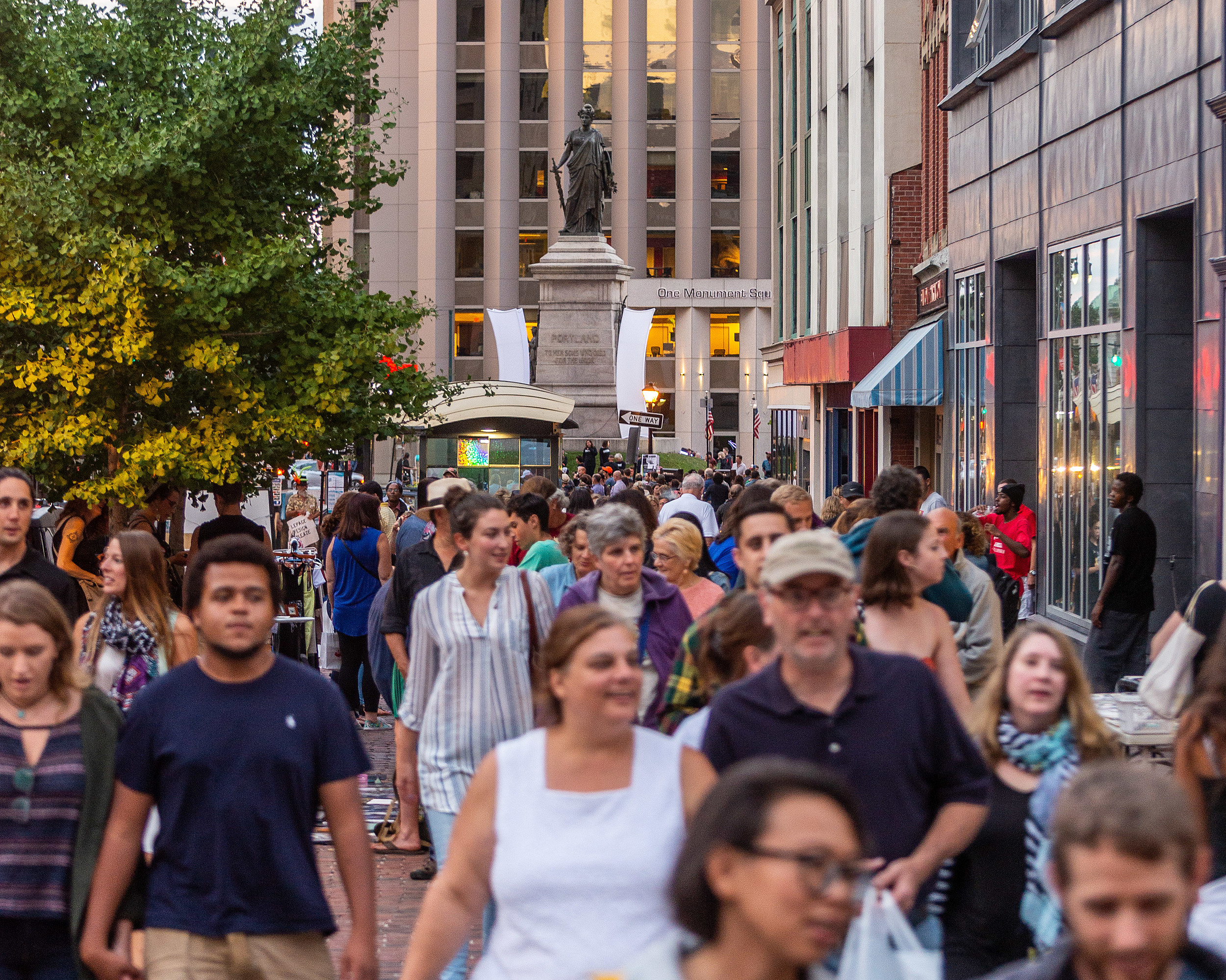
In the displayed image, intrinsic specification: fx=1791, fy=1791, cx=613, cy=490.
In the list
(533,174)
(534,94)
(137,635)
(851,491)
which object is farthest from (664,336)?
(137,635)

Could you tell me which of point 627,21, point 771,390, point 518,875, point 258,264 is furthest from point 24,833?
point 627,21

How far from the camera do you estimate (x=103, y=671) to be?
6.40 meters

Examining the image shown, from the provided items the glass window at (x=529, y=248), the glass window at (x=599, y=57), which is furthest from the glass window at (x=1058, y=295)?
the glass window at (x=599, y=57)

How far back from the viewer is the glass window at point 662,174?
→ 249 ft

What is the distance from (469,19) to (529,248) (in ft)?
32.0

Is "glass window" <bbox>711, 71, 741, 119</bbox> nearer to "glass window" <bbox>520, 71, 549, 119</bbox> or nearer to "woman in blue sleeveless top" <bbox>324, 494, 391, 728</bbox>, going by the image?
"glass window" <bbox>520, 71, 549, 119</bbox>

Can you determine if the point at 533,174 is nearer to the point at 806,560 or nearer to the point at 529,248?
the point at 529,248

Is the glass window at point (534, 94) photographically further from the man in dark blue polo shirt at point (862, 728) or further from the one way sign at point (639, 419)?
the man in dark blue polo shirt at point (862, 728)

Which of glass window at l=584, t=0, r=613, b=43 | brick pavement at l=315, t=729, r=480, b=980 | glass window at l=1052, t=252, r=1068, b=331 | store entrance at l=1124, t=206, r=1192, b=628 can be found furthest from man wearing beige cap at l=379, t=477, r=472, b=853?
glass window at l=584, t=0, r=613, b=43

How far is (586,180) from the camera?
135ft

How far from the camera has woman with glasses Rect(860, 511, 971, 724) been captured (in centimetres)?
580

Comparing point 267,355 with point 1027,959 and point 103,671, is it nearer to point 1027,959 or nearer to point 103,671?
point 103,671

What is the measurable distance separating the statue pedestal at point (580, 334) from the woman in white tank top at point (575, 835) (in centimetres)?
3494

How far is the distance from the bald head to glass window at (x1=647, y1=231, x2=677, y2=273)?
67.5m
